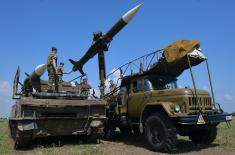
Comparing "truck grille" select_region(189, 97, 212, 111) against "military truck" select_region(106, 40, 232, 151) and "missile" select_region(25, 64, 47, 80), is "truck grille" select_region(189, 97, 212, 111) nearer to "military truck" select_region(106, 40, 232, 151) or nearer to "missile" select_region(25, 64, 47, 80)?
"military truck" select_region(106, 40, 232, 151)

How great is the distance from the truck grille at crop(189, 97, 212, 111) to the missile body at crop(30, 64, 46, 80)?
6.04 m

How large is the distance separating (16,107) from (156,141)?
4168 millimetres

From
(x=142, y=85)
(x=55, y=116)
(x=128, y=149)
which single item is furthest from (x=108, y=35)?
(x=128, y=149)

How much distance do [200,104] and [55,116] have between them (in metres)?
4.22

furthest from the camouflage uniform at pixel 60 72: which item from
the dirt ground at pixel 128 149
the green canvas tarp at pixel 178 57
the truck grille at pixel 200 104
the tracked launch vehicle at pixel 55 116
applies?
the truck grille at pixel 200 104

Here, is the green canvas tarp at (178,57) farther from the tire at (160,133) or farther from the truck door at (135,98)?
the tire at (160,133)

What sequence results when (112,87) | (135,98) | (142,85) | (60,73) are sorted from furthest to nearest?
(60,73)
(112,87)
(135,98)
(142,85)

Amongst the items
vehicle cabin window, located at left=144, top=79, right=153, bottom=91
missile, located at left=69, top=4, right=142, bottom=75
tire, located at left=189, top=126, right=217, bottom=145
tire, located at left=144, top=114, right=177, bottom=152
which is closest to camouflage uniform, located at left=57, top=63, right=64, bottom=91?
missile, located at left=69, top=4, right=142, bottom=75

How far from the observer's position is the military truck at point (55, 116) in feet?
32.8

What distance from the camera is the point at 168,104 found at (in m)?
9.84

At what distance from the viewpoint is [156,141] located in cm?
1000

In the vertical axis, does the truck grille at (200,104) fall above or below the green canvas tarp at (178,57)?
below

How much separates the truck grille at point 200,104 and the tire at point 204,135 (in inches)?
30.2

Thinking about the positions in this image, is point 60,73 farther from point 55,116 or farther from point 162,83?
point 162,83
